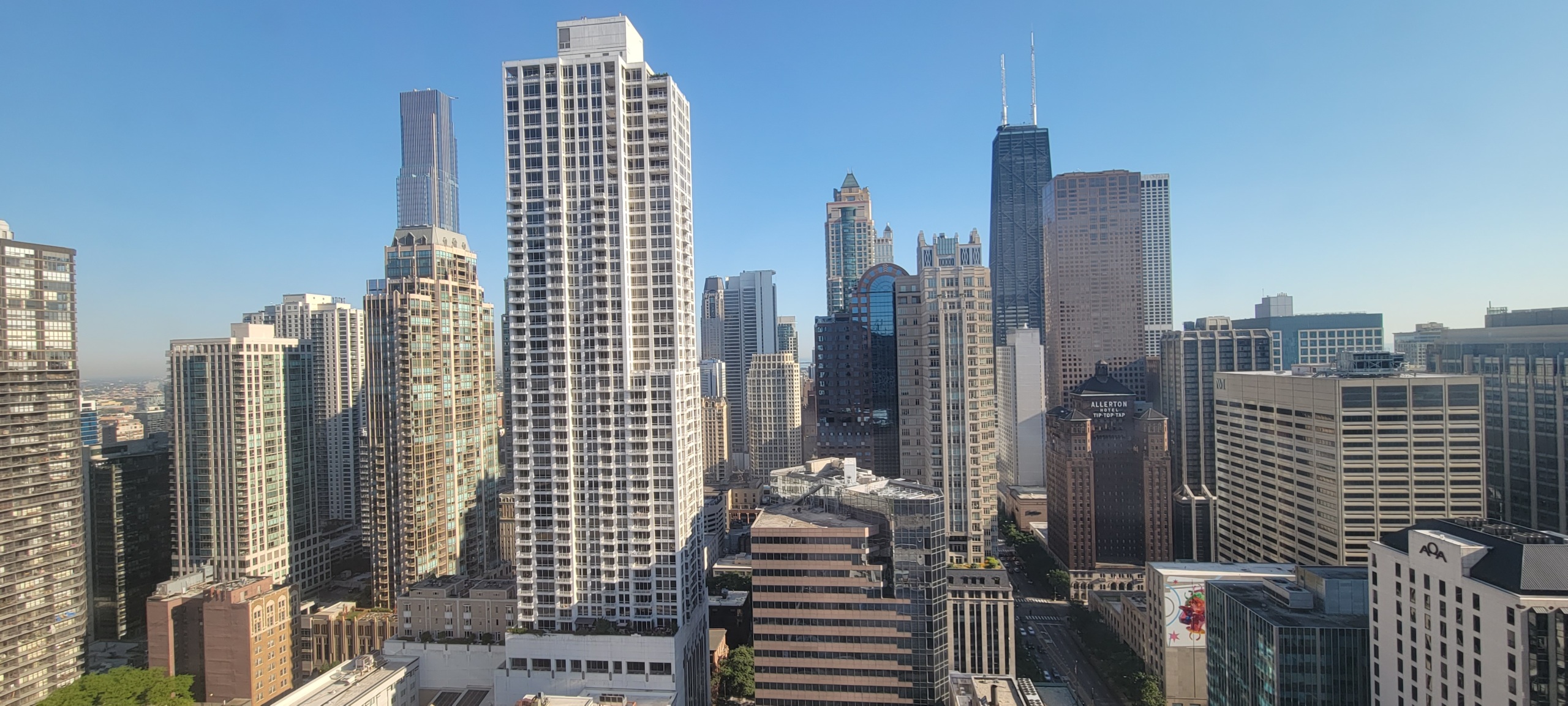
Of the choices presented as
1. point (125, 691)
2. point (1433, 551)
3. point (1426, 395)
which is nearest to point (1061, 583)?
point (1426, 395)

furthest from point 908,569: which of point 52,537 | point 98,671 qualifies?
point 98,671

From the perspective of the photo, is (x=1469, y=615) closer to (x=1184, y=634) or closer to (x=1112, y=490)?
(x=1184, y=634)

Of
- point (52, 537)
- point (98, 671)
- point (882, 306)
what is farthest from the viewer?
point (882, 306)

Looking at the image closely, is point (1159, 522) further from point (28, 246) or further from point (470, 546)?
point (28, 246)

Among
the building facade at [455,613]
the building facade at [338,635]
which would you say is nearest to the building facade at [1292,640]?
the building facade at [455,613]

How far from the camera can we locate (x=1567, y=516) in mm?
85125

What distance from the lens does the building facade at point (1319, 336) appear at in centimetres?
14738

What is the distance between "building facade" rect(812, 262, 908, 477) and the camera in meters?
144

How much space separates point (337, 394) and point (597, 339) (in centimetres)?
11740

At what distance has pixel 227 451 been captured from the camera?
330 ft

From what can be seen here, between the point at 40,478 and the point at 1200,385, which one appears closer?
the point at 40,478

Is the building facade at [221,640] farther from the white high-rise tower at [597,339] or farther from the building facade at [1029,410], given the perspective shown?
the building facade at [1029,410]

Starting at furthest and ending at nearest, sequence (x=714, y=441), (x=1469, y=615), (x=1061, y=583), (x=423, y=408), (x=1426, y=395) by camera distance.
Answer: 1. (x=714, y=441)
2. (x=1061, y=583)
3. (x=423, y=408)
4. (x=1426, y=395)
5. (x=1469, y=615)

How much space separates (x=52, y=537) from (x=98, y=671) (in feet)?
71.6
